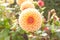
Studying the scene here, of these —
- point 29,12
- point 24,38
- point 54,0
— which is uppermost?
point 29,12

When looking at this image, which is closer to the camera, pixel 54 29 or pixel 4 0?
pixel 54 29

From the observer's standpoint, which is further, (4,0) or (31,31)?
(4,0)

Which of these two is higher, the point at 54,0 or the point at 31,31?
the point at 31,31

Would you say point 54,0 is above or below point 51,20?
below

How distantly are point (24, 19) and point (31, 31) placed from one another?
47 mm

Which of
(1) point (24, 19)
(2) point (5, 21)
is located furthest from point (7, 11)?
(1) point (24, 19)

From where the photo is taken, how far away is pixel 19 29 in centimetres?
79

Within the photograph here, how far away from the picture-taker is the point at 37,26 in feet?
2.39

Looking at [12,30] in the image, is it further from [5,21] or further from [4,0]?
[4,0]

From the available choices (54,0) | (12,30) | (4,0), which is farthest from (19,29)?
(54,0)

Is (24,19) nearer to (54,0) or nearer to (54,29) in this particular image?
(54,29)

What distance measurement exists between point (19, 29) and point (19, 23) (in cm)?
5

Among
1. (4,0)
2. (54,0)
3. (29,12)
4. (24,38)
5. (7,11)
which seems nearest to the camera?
(29,12)

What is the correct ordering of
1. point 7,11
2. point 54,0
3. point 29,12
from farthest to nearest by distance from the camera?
point 54,0, point 7,11, point 29,12
